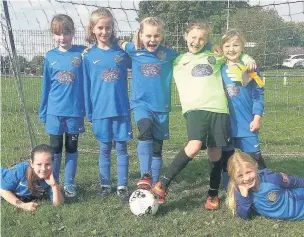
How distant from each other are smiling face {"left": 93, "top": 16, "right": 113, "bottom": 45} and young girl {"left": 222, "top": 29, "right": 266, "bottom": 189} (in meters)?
1.14

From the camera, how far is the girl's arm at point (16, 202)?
4641 millimetres

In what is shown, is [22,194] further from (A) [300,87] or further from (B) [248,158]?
(A) [300,87]

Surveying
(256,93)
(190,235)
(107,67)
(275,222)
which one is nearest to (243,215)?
(275,222)

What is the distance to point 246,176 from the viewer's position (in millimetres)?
4293

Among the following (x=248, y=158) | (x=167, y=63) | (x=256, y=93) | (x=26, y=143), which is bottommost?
(x=26, y=143)

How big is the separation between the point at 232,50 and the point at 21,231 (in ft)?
8.54

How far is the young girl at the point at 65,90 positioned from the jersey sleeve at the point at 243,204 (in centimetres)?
174

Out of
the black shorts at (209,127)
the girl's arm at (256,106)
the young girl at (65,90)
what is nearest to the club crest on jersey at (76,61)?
the young girl at (65,90)

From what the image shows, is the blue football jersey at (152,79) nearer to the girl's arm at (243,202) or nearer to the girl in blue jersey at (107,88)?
the girl in blue jersey at (107,88)

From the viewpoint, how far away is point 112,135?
16.1 feet

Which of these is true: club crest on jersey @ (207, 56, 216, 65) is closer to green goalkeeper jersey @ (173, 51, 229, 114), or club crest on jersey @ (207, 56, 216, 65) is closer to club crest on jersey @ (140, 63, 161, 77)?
green goalkeeper jersey @ (173, 51, 229, 114)

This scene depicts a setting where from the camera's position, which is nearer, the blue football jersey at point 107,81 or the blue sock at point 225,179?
the blue football jersey at point 107,81

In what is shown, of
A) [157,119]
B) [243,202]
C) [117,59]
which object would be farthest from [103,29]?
[243,202]

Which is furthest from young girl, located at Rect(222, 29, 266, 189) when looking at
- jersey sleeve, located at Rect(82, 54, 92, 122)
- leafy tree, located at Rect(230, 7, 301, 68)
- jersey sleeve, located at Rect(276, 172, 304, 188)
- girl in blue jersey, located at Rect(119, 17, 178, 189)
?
leafy tree, located at Rect(230, 7, 301, 68)
